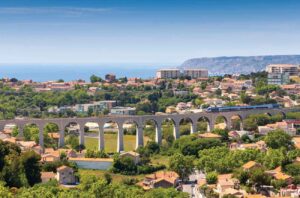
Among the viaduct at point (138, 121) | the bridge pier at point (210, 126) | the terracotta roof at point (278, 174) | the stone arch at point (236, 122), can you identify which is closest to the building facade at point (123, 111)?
the viaduct at point (138, 121)

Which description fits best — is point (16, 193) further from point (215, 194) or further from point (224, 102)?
point (224, 102)

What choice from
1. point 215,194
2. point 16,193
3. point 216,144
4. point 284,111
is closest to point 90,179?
point 16,193

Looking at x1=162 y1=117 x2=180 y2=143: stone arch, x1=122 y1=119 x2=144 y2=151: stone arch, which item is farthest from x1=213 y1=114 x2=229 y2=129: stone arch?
x1=122 y1=119 x2=144 y2=151: stone arch

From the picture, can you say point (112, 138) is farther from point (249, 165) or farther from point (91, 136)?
point (249, 165)

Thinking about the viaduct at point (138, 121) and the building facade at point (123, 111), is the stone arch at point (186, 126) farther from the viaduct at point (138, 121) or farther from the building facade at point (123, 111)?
the building facade at point (123, 111)

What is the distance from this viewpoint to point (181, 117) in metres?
42.1

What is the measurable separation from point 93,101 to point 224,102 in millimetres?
12983

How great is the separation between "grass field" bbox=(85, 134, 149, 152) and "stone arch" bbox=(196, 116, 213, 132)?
3.86 m

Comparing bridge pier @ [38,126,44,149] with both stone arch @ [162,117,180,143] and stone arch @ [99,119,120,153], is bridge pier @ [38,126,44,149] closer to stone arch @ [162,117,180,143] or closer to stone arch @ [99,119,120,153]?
stone arch @ [99,119,120,153]

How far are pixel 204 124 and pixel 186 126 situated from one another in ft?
4.36

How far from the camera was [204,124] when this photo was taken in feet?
148

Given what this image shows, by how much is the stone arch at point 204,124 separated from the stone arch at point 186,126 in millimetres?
673

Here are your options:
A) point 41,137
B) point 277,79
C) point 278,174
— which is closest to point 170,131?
point 41,137

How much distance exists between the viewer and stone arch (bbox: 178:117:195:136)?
42.6m
